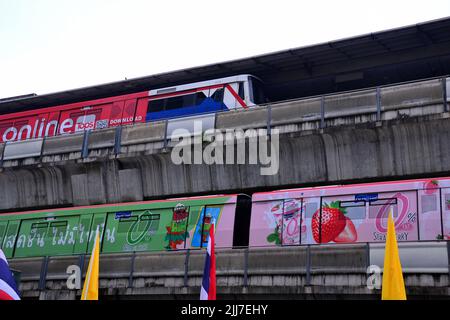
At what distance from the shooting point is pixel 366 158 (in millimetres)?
21156

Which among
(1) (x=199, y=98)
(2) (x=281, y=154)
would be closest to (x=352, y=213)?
(2) (x=281, y=154)

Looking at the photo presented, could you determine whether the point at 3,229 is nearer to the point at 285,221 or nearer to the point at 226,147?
the point at 226,147

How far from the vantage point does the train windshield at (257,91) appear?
27.0 meters

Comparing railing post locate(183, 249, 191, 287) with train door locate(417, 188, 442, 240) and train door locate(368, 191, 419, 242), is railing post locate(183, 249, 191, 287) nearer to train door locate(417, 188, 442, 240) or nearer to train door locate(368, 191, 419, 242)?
train door locate(368, 191, 419, 242)

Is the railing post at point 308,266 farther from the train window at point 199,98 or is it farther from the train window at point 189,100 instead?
the train window at point 189,100

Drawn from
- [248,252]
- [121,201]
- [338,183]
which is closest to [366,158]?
[338,183]

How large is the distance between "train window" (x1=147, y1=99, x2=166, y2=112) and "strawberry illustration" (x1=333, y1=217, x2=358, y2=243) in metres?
11.6

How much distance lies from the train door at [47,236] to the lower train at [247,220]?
4 centimetres

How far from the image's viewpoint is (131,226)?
23.4 metres

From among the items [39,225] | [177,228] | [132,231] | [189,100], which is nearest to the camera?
[177,228]

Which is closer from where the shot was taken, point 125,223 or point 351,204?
point 351,204

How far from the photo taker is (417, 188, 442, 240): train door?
59.3ft

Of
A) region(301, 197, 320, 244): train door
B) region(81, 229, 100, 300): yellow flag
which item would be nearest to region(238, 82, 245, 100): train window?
region(301, 197, 320, 244): train door

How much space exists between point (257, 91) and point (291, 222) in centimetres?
858
